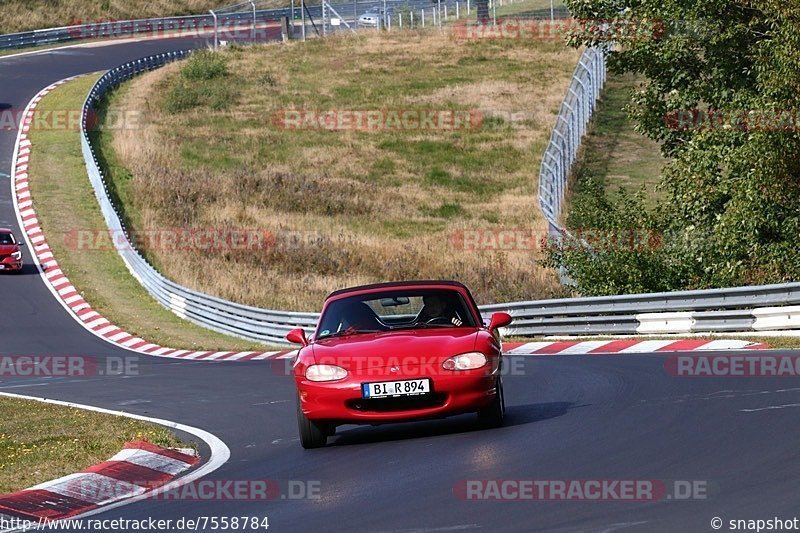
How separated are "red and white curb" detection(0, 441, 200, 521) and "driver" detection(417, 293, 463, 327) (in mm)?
2461

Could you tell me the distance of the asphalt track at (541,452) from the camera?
737 cm

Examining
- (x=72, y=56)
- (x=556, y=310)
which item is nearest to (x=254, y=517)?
(x=556, y=310)

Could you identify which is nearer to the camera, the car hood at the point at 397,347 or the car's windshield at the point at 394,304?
the car hood at the point at 397,347

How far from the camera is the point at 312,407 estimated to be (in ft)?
36.7

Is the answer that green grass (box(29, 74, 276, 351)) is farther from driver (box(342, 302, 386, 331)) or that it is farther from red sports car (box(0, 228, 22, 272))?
driver (box(342, 302, 386, 331))

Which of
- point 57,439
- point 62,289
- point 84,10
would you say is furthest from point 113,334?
point 84,10

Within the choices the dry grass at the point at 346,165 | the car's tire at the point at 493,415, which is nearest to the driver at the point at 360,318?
the car's tire at the point at 493,415

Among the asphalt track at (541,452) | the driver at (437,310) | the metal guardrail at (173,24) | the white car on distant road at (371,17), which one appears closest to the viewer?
the asphalt track at (541,452)

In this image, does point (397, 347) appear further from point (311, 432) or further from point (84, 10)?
point (84, 10)

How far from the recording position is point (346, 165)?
183 ft

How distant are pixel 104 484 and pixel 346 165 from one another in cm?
4611

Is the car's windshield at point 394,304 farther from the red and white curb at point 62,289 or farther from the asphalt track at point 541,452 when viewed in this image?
the red and white curb at point 62,289

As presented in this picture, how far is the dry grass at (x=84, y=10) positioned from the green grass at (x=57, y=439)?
68972 millimetres

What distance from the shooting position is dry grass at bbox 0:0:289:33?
8300cm
